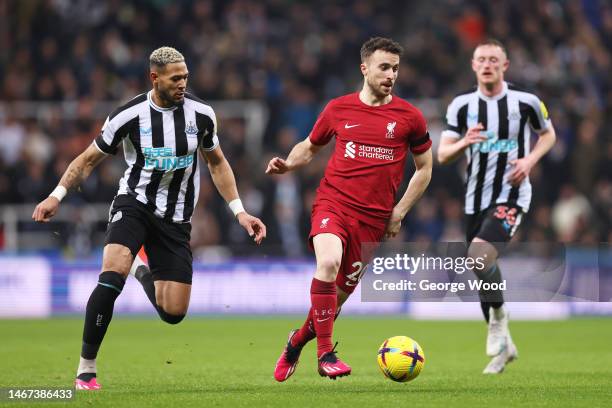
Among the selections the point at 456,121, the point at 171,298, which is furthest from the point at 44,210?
the point at 456,121

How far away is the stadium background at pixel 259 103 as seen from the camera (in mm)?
16469

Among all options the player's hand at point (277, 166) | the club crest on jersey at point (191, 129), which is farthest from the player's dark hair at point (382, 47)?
the club crest on jersey at point (191, 129)

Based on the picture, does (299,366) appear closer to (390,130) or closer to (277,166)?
(277,166)

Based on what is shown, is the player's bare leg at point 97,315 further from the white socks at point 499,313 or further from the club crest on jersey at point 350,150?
the white socks at point 499,313

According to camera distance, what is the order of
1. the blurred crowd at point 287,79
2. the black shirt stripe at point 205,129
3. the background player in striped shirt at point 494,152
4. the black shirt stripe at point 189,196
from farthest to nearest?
the blurred crowd at point 287,79, the background player in striped shirt at point 494,152, the black shirt stripe at point 189,196, the black shirt stripe at point 205,129

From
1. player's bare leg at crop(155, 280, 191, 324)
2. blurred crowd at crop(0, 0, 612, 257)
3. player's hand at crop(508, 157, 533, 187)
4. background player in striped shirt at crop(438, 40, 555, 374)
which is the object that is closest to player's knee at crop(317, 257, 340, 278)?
player's bare leg at crop(155, 280, 191, 324)

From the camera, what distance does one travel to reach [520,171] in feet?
30.2

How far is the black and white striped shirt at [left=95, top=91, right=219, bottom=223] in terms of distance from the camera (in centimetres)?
790

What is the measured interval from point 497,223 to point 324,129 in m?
2.01

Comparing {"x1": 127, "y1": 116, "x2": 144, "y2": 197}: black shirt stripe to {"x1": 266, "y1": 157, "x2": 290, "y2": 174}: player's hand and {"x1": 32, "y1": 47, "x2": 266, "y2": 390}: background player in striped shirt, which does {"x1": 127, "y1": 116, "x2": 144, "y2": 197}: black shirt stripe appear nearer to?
{"x1": 32, "y1": 47, "x2": 266, "y2": 390}: background player in striped shirt

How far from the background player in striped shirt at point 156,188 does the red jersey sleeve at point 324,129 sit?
68cm

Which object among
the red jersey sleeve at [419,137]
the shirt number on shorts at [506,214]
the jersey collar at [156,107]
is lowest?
the shirt number on shorts at [506,214]

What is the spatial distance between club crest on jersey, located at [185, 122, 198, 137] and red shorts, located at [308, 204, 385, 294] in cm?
97

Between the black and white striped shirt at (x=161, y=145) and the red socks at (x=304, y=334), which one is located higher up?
the black and white striped shirt at (x=161, y=145)
